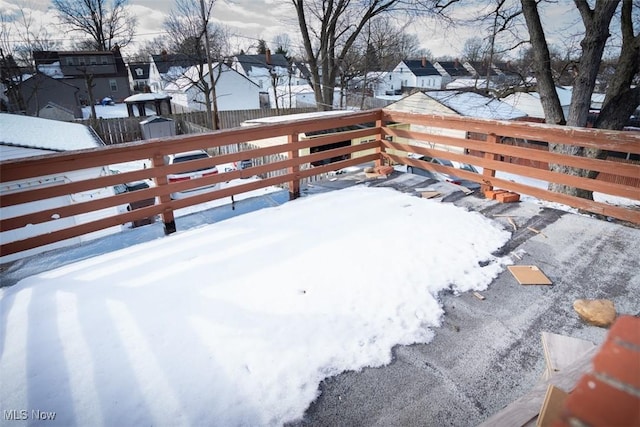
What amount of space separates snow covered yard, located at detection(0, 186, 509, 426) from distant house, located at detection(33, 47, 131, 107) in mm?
36027

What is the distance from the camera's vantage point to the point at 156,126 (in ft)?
65.9

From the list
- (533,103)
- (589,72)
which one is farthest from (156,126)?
(533,103)

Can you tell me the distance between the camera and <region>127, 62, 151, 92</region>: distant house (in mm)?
42312

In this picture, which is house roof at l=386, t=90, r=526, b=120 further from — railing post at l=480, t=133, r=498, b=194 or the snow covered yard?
the snow covered yard

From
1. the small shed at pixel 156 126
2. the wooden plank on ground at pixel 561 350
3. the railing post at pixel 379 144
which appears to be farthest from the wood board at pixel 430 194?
the small shed at pixel 156 126

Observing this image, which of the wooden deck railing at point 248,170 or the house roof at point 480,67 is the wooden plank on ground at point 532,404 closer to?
the wooden deck railing at point 248,170

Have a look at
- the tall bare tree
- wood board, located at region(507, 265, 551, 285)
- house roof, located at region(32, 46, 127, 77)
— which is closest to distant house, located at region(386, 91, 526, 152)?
the tall bare tree

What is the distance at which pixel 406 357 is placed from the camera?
2.13 metres

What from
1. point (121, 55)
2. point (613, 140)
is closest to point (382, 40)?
point (613, 140)

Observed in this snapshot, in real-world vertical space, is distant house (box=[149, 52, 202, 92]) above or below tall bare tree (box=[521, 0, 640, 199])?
above

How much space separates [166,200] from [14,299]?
151cm

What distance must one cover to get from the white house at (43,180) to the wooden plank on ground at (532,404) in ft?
20.9

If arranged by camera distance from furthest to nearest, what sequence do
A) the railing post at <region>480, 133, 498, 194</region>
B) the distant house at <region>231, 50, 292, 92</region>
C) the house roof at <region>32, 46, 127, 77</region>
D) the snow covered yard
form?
1. the distant house at <region>231, 50, 292, 92</region>
2. the house roof at <region>32, 46, 127, 77</region>
3. the railing post at <region>480, 133, 498, 194</region>
4. the snow covered yard

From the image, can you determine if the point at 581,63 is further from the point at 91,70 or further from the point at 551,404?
the point at 91,70
